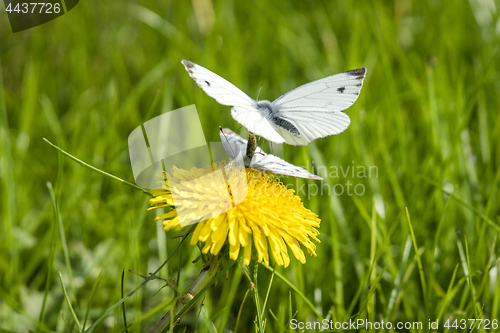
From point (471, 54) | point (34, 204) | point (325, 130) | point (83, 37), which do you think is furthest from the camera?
point (471, 54)

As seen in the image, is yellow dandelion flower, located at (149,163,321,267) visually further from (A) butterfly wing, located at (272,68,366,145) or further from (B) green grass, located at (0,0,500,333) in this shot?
(A) butterfly wing, located at (272,68,366,145)

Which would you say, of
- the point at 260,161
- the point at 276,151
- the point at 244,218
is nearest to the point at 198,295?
the point at 244,218

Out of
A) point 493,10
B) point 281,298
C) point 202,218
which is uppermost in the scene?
point 493,10

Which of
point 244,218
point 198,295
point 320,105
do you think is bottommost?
point 198,295

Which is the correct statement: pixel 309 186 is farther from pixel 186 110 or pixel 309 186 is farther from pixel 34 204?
pixel 34 204

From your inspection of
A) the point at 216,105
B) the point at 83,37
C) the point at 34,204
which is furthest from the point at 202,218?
the point at 83,37

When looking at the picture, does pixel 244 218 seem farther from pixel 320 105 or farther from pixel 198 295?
pixel 320 105

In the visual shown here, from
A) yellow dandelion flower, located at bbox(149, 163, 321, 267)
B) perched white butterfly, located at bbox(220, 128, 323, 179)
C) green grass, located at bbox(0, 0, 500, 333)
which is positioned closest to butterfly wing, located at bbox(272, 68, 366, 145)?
perched white butterfly, located at bbox(220, 128, 323, 179)
